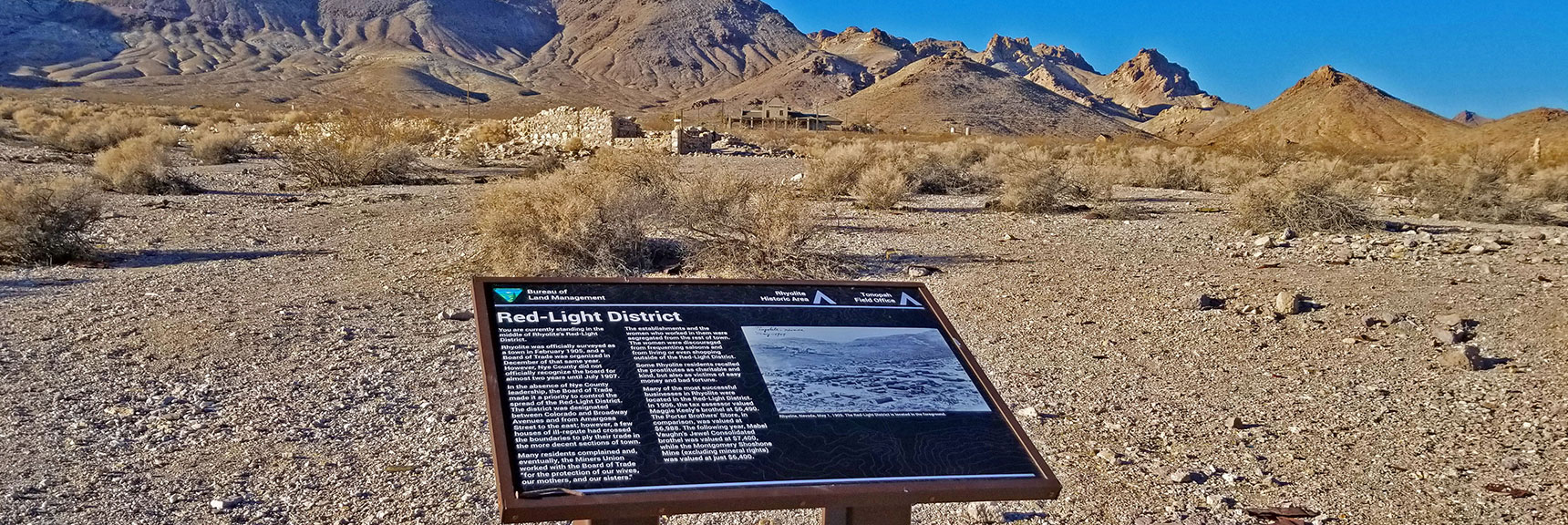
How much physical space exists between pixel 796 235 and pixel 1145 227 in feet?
18.5

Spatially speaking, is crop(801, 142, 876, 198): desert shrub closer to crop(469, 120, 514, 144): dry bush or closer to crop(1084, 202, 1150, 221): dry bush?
crop(1084, 202, 1150, 221): dry bush

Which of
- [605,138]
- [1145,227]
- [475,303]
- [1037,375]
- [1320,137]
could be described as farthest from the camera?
[1320,137]

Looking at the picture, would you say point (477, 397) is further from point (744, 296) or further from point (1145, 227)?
point (1145, 227)

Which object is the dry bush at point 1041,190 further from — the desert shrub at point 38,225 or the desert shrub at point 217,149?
the desert shrub at point 217,149

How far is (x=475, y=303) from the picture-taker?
287 cm

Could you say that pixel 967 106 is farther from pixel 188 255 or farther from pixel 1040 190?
pixel 188 255

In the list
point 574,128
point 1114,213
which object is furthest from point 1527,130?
point 574,128

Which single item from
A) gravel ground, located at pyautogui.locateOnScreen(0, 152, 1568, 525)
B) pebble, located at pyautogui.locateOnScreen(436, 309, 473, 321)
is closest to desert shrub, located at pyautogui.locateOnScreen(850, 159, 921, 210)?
gravel ground, located at pyautogui.locateOnScreen(0, 152, 1568, 525)

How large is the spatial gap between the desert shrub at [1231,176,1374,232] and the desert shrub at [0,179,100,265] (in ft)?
41.0

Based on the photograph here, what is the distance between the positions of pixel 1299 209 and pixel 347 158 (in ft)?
48.6

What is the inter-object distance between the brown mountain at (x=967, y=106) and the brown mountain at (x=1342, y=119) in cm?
1586

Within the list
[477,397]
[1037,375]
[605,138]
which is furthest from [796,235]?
[605,138]

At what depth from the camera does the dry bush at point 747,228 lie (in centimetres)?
920

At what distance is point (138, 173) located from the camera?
14.9 meters
